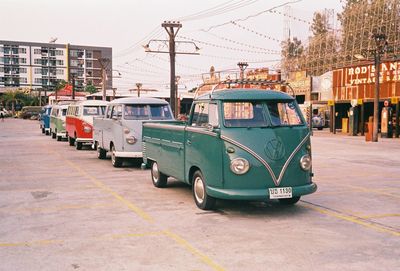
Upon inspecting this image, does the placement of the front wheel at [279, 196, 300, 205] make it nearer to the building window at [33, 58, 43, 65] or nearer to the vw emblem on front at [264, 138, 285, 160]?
the vw emblem on front at [264, 138, 285, 160]

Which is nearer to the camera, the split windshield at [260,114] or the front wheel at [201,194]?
the split windshield at [260,114]

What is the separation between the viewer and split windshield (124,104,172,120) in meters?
14.9

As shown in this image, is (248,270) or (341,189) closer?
(248,270)

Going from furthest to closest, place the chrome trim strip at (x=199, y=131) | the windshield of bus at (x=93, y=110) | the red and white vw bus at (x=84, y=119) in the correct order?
the windshield of bus at (x=93, y=110)
the red and white vw bus at (x=84, y=119)
the chrome trim strip at (x=199, y=131)

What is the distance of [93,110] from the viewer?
21.4 metres

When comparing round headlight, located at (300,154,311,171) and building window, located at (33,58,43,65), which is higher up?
→ building window, located at (33,58,43,65)

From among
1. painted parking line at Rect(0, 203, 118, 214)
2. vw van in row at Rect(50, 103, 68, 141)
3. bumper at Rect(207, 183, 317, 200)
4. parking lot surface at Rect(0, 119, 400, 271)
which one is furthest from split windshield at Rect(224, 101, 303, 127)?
vw van in row at Rect(50, 103, 68, 141)

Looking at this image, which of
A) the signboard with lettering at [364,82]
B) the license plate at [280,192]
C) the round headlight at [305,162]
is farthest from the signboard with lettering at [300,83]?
the license plate at [280,192]

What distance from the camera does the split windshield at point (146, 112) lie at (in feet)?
48.8

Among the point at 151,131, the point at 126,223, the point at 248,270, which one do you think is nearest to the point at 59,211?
the point at 126,223

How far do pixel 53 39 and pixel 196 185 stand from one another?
150108 mm

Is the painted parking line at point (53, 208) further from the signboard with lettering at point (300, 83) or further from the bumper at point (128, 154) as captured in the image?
the signboard with lettering at point (300, 83)

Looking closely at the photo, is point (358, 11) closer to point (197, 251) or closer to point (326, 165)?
point (326, 165)

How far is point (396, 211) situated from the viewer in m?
8.48
